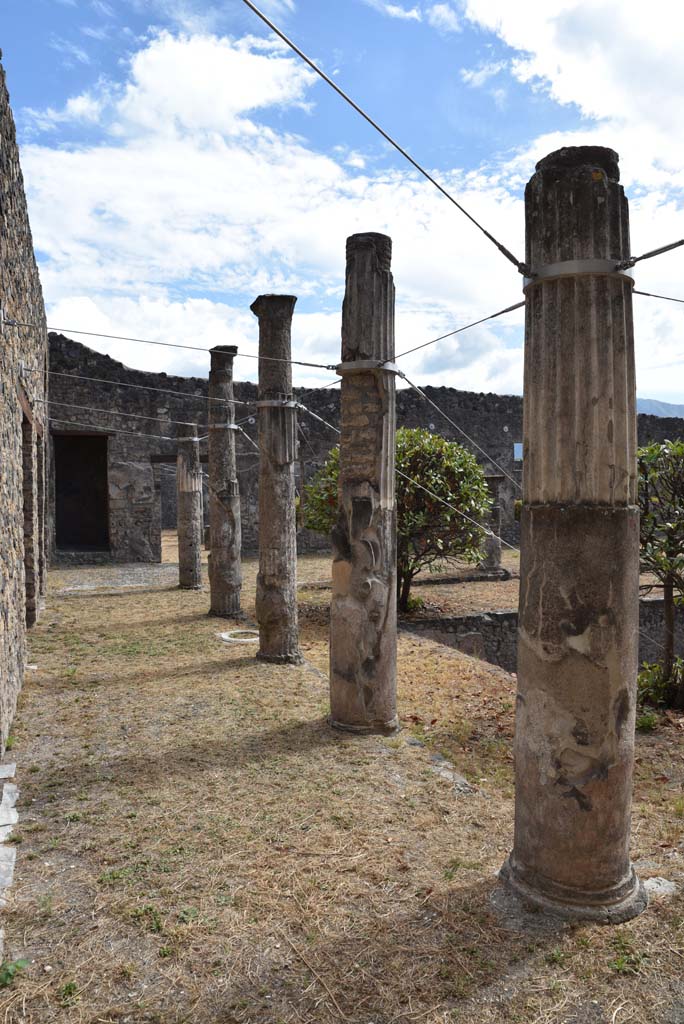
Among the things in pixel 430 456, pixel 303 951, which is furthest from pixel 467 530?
pixel 303 951

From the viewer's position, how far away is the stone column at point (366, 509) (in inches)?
212

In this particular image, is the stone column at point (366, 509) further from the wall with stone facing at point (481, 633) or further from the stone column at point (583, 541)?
the wall with stone facing at point (481, 633)

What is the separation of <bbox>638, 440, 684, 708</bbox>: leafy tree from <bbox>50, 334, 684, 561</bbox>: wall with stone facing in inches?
307

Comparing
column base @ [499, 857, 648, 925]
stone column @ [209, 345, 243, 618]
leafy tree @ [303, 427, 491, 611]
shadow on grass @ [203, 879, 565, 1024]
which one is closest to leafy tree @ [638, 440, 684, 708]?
leafy tree @ [303, 427, 491, 611]

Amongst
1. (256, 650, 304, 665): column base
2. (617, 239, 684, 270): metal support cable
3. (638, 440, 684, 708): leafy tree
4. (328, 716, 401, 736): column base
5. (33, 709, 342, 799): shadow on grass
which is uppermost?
(617, 239, 684, 270): metal support cable

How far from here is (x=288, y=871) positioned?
11.3ft

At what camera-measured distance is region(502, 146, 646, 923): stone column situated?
Result: 116 inches

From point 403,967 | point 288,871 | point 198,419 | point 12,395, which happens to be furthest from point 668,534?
point 198,419

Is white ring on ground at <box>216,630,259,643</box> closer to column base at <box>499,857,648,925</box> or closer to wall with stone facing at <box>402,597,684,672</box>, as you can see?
wall with stone facing at <box>402,597,684,672</box>

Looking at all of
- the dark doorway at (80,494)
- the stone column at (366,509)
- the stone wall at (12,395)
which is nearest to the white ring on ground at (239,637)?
the stone wall at (12,395)

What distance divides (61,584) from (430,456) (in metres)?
7.05

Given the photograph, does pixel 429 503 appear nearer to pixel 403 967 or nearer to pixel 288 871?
pixel 288 871

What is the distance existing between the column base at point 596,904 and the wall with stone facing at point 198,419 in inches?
468

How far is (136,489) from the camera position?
17062mm
